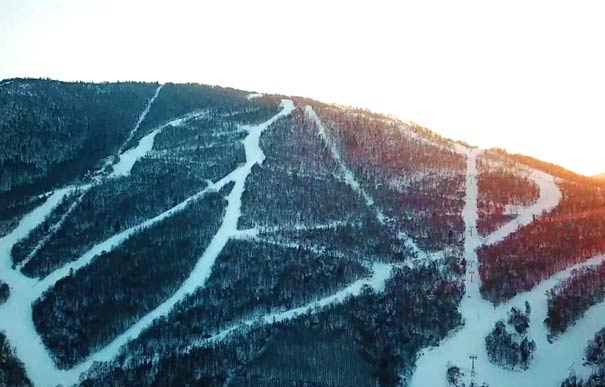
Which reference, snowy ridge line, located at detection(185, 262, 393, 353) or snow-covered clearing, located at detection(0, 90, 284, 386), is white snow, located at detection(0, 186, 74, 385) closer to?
snow-covered clearing, located at detection(0, 90, 284, 386)

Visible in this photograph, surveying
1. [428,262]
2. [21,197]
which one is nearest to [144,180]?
[21,197]

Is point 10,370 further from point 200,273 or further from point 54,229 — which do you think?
point 54,229

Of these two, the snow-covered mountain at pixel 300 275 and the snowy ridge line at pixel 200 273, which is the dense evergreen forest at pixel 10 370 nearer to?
the snow-covered mountain at pixel 300 275

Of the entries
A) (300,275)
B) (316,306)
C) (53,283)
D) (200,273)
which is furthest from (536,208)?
(53,283)

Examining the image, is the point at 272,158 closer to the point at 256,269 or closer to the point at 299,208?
the point at 299,208

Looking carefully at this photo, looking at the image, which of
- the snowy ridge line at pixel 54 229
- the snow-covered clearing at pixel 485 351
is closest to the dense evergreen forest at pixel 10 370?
the snowy ridge line at pixel 54 229

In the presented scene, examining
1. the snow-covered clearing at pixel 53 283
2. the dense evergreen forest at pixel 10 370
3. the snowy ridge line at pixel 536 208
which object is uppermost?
the snowy ridge line at pixel 536 208
